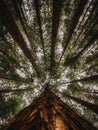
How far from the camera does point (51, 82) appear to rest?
16.8 meters

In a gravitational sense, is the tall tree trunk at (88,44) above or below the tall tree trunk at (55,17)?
below

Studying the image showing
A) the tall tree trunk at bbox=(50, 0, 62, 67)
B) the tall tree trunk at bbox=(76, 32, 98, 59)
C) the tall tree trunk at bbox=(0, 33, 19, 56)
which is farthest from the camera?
the tall tree trunk at bbox=(76, 32, 98, 59)

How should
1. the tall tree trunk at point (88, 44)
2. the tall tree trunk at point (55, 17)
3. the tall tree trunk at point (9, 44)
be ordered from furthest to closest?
the tall tree trunk at point (88, 44) < the tall tree trunk at point (9, 44) < the tall tree trunk at point (55, 17)

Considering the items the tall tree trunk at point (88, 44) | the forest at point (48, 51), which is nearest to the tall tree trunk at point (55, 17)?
the forest at point (48, 51)

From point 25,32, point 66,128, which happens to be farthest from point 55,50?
point 66,128

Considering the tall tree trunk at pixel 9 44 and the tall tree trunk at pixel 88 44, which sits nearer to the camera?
the tall tree trunk at pixel 9 44

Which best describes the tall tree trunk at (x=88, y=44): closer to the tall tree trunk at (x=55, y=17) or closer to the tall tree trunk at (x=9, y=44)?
the tall tree trunk at (x=55, y=17)

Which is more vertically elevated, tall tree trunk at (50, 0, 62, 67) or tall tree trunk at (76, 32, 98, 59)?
tall tree trunk at (50, 0, 62, 67)

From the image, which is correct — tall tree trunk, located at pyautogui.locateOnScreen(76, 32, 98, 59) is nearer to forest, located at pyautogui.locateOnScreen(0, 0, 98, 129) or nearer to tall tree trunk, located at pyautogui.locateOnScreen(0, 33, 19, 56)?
forest, located at pyautogui.locateOnScreen(0, 0, 98, 129)

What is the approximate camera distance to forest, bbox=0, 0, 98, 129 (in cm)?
1034

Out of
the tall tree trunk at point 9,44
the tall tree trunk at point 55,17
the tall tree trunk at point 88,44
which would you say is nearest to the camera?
the tall tree trunk at point 55,17

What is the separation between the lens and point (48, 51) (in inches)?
556

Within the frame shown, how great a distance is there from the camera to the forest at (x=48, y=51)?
1034 centimetres

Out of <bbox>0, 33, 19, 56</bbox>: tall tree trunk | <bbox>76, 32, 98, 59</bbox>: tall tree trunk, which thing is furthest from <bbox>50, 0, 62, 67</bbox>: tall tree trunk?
<bbox>0, 33, 19, 56</bbox>: tall tree trunk
